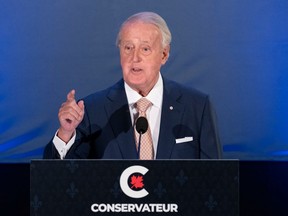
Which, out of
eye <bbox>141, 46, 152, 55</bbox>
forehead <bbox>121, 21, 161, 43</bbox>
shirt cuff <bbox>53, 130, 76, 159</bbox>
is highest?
forehead <bbox>121, 21, 161, 43</bbox>

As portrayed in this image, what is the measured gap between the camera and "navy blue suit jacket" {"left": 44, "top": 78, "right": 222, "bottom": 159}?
259 centimetres

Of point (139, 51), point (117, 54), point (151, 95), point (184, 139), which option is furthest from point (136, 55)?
point (117, 54)

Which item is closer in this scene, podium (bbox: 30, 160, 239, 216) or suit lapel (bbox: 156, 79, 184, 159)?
podium (bbox: 30, 160, 239, 216)

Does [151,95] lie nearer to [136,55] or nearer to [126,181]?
[136,55]

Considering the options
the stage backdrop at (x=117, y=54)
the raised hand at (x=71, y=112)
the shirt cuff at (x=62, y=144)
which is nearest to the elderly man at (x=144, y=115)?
the shirt cuff at (x=62, y=144)

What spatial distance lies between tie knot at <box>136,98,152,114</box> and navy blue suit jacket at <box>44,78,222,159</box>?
47 millimetres

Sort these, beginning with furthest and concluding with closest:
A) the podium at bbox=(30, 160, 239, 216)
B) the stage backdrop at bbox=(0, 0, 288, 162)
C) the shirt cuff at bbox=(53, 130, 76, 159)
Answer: the stage backdrop at bbox=(0, 0, 288, 162) < the shirt cuff at bbox=(53, 130, 76, 159) < the podium at bbox=(30, 160, 239, 216)

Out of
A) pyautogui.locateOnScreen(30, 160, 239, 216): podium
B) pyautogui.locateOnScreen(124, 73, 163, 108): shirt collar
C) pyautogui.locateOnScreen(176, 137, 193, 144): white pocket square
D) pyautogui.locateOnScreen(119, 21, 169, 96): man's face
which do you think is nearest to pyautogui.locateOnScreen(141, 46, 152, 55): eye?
pyautogui.locateOnScreen(119, 21, 169, 96): man's face

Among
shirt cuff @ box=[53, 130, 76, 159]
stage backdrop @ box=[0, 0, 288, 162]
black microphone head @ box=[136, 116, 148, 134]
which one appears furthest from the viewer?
stage backdrop @ box=[0, 0, 288, 162]

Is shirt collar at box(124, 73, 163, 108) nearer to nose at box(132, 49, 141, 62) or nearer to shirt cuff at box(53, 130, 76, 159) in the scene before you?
nose at box(132, 49, 141, 62)

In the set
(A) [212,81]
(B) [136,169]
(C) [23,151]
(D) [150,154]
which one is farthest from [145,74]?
(C) [23,151]

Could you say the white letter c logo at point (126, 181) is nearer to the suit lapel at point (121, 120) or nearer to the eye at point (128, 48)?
the suit lapel at point (121, 120)

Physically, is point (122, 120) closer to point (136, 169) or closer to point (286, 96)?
point (136, 169)

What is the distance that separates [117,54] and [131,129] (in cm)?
171
